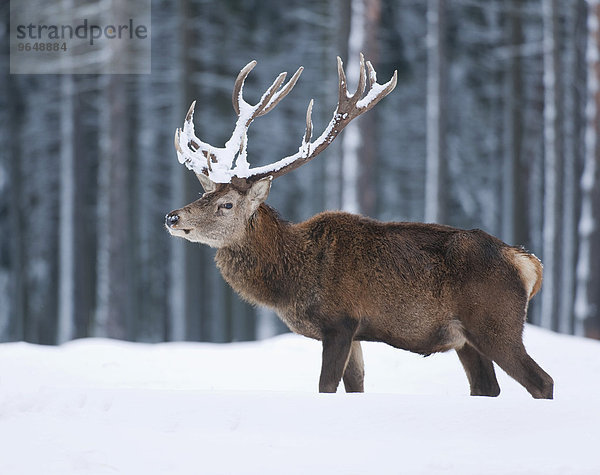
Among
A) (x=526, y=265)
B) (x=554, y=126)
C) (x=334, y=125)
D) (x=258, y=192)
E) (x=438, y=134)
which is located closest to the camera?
(x=526, y=265)

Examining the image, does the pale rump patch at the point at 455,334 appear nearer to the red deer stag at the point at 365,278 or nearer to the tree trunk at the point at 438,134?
the red deer stag at the point at 365,278

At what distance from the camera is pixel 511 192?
19.2 m

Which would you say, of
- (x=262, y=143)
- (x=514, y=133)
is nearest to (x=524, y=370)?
(x=514, y=133)

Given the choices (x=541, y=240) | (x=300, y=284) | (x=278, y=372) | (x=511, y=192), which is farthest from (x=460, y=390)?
(x=541, y=240)

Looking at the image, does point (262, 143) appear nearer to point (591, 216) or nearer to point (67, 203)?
point (67, 203)

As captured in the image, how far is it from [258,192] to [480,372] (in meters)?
2.29

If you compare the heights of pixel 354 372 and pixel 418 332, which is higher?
pixel 418 332

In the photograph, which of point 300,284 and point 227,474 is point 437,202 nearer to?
point 300,284

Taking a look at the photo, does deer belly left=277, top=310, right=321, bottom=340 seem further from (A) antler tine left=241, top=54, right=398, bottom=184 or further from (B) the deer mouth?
(A) antler tine left=241, top=54, right=398, bottom=184

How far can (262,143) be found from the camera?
21484 millimetres

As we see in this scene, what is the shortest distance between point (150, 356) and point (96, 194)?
14219mm

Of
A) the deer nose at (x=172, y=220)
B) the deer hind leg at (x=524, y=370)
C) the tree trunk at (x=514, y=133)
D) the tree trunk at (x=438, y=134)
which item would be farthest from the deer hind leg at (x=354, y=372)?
the tree trunk at (x=514, y=133)

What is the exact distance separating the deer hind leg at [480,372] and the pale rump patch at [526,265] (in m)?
0.71

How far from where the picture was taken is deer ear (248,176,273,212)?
7180 mm
